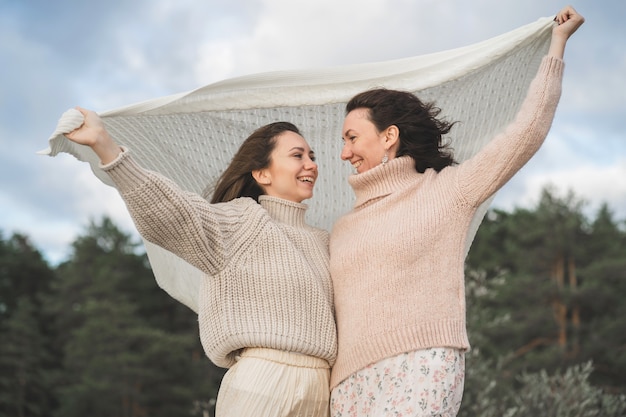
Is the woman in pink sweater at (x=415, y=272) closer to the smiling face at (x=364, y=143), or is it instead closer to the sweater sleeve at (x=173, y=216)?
the smiling face at (x=364, y=143)

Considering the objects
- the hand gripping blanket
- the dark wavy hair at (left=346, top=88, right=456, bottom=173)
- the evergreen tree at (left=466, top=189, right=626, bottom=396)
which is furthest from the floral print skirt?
the evergreen tree at (left=466, top=189, right=626, bottom=396)

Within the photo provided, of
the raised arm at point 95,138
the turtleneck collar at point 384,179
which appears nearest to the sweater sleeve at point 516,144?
the turtleneck collar at point 384,179

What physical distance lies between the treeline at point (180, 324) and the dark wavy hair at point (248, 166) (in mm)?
12478

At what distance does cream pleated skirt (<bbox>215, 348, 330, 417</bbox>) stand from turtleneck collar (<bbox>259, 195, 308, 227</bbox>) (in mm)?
542

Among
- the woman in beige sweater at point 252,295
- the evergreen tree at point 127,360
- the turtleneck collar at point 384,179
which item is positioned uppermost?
the evergreen tree at point 127,360

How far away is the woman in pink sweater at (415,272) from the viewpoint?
2.55 m

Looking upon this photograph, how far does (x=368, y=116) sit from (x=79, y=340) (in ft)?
53.9

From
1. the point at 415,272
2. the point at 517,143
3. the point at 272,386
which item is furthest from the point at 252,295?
the point at 517,143

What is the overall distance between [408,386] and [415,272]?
0.38 metres

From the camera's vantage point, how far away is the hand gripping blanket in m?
3.13

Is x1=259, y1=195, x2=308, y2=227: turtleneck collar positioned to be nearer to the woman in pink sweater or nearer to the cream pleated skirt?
the woman in pink sweater

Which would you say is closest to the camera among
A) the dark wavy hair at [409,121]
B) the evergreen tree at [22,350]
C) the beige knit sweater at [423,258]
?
the beige knit sweater at [423,258]

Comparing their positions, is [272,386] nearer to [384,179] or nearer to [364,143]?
[384,179]

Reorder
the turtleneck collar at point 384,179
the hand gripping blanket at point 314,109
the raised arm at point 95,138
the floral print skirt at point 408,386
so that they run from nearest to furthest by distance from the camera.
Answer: the raised arm at point 95,138 → the floral print skirt at point 408,386 → the turtleneck collar at point 384,179 → the hand gripping blanket at point 314,109
